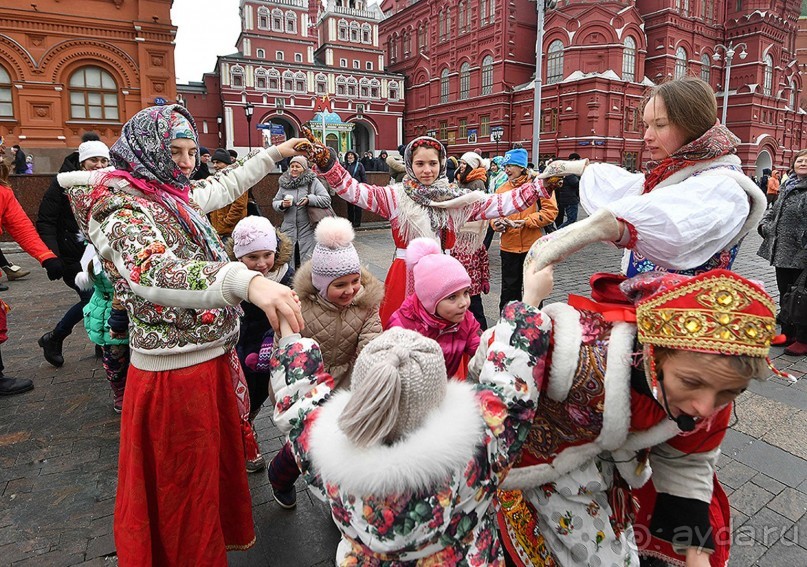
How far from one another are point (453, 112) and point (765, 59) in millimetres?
22297

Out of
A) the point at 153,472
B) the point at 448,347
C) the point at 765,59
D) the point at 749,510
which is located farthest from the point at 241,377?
the point at 765,59

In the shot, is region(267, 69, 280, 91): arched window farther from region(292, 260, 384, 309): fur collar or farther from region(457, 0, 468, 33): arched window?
region(292, 260, 384, 309): fur collar

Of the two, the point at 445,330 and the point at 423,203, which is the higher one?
the point at 423,203

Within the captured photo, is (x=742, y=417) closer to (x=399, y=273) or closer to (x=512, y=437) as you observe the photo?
(x=399, y=273)

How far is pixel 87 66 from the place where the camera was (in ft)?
71.7

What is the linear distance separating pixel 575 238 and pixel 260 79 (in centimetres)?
4339

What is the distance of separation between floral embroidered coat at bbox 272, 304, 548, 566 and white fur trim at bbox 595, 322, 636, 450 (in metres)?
0.19

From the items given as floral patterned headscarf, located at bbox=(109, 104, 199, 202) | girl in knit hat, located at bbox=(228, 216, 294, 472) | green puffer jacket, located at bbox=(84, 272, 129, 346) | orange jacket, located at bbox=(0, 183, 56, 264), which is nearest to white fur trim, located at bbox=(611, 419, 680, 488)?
floral patterned headscarf, located at bbox=(109, 104, 199, 202)

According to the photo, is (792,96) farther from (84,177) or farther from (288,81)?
(84,177)

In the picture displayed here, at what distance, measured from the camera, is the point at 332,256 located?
2625 mm

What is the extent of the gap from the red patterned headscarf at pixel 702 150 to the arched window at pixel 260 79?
140 feet

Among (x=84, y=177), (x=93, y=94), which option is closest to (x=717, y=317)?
(x=84, y=177)

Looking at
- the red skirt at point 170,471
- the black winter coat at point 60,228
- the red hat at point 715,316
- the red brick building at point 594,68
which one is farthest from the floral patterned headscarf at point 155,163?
the red brick building at point 594,68

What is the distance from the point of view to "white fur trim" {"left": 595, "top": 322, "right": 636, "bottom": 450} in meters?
1.39
